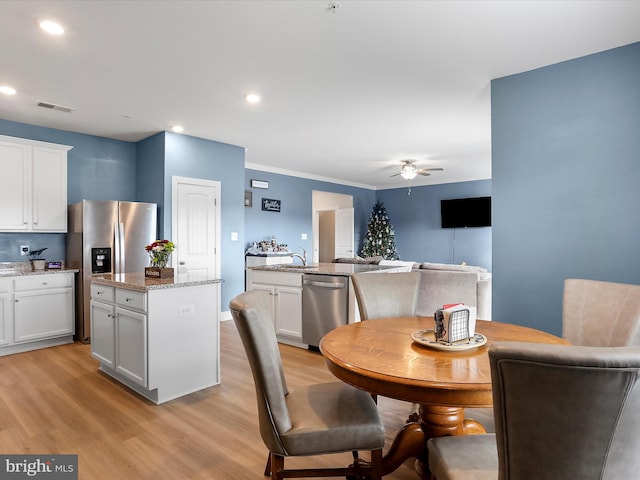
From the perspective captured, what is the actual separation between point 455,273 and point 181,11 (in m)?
3.88

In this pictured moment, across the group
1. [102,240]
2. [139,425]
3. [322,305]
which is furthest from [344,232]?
[139,425]

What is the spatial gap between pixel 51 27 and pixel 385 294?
2784mm

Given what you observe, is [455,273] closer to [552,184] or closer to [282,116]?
[552,184]

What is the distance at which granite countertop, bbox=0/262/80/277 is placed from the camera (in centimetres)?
403

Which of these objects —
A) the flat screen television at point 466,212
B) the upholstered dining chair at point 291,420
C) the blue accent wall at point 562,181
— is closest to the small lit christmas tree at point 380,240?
the flat screen television at point 466,212

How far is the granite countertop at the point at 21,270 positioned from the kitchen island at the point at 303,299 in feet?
6.91

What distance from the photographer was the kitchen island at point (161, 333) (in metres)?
2.75

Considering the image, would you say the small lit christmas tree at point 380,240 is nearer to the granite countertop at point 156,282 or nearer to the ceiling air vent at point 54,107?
the granite countertop at point 156,282

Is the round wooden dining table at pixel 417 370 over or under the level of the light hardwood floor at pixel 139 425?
over

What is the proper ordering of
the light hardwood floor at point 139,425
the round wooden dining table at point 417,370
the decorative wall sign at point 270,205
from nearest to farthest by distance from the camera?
the round wooden dining table at point 417,370 → the light hardwood floor at point 139,425 → the decorative wall sign at point 270,205

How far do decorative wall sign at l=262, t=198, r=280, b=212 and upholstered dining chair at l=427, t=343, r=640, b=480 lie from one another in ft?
21.7

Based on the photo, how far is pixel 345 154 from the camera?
20.4ft

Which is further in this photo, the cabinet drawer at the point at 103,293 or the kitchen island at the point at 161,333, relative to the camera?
the cabinet drawer at the point at 103,293

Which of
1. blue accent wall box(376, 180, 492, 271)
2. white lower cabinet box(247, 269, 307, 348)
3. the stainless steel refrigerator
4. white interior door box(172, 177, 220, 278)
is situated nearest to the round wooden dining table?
white lower cabinet box(247, 269, 307, 348)
